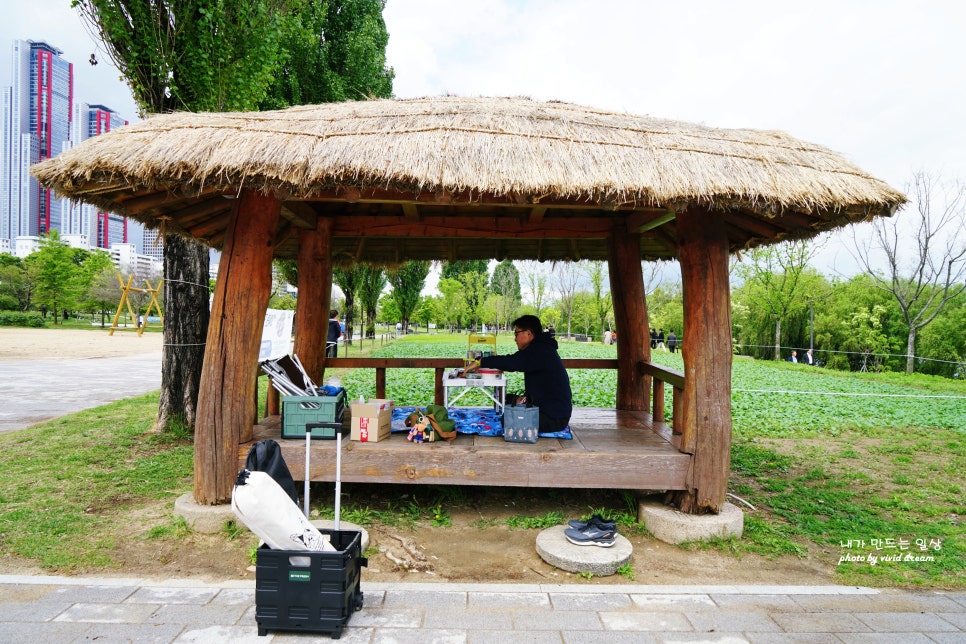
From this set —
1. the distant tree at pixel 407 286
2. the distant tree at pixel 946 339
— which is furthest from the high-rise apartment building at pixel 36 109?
the distant tree at pixel 946 339

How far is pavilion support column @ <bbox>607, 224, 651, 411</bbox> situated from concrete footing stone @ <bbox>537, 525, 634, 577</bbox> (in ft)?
9.89

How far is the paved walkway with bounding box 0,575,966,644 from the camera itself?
2.92 m

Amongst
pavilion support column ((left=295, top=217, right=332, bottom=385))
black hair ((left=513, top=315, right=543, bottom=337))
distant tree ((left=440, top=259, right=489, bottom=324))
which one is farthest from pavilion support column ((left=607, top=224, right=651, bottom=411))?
distant tree ((left=440, top=259, right=489, bottom=324))

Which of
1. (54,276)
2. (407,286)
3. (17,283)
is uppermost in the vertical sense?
(54,276)

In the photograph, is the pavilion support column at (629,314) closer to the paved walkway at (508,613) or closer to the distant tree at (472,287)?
the paved walkway at (508,613)

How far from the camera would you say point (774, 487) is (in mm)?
5930

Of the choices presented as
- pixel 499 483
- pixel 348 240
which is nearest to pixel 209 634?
pixel 499 483

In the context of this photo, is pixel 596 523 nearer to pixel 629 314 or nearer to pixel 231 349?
pixel 231 349

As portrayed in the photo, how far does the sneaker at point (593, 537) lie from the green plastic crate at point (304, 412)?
87.7 inches

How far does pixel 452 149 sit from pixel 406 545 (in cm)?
310

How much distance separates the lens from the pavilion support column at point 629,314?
6.83 m

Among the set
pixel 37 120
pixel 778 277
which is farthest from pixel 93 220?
pixel 778 277

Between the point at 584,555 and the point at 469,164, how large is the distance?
298cm

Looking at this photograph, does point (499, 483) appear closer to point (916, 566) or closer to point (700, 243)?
point (700, 243)
